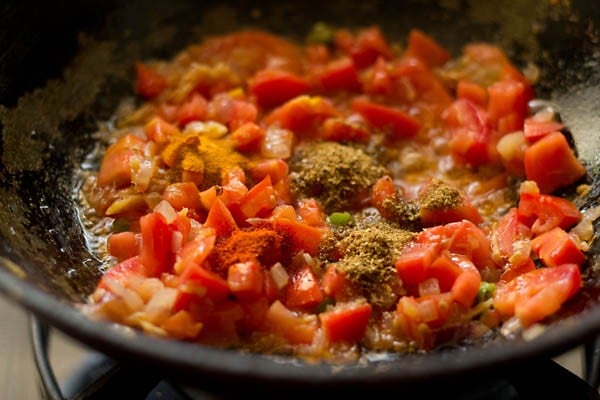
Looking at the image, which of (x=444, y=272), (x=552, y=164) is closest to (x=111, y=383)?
(x=444, y=272)

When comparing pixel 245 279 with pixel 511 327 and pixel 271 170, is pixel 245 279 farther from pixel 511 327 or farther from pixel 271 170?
pixel 511 327

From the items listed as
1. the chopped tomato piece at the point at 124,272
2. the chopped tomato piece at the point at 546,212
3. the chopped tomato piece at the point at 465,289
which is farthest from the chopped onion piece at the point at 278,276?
the chopped tomato piece at the point at 546,212

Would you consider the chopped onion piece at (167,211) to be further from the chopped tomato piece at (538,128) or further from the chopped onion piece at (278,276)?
the chopped tomato piece at (538,128)

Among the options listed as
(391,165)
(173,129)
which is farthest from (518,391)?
(173,129)

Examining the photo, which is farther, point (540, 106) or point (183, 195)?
point (540, 106)

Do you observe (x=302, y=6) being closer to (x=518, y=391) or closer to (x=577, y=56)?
(x=577, y=56)
